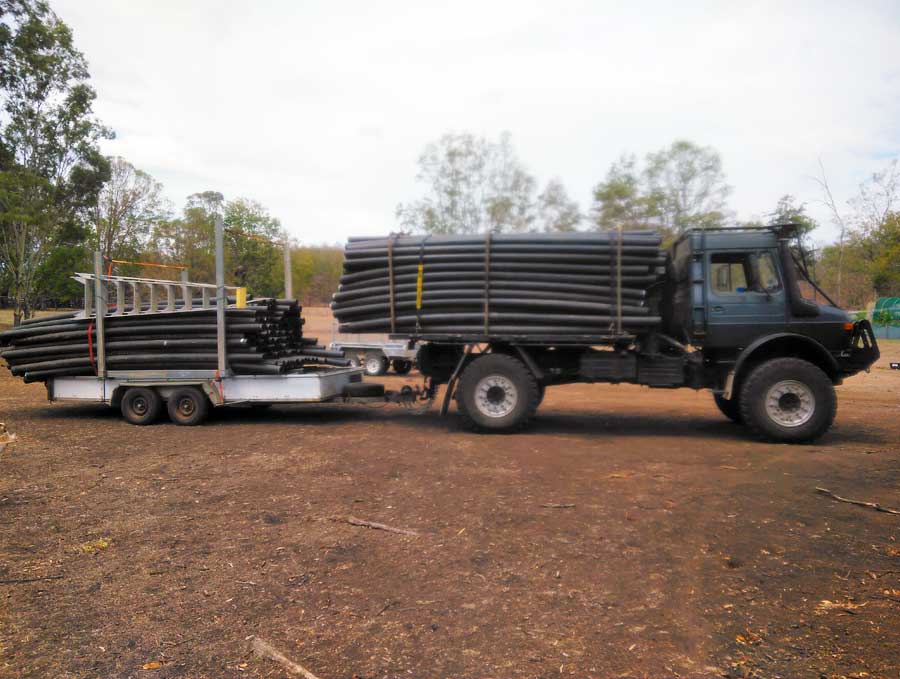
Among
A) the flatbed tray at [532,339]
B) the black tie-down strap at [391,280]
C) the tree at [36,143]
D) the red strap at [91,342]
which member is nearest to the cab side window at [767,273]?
the flatbed tray at [532,339]

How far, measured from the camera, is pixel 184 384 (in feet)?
30.6

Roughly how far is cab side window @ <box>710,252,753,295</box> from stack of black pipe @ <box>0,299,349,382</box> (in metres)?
6.21

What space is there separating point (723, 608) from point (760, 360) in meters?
5.50

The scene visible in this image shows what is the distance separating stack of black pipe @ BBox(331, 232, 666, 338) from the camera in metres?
8.38

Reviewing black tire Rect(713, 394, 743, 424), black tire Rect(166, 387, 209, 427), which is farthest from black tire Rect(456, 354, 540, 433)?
black tire Rect(166, 387, 209, 427)

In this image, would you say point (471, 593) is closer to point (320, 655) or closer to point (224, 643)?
point (320, 655)

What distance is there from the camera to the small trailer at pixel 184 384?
29.9ft

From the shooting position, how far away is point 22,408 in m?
11.0

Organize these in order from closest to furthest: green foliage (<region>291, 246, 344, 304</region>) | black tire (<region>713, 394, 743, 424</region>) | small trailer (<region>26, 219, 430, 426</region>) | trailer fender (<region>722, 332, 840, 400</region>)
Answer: trailer fender (<region>722, 332, 840, 400</region>) < small trailer (<region>26, 219, 430, 426</region>) < black tire (<region>713, 394, 743, 424</region>) < green foliage (<region>291, 246, 344, 304</region>)

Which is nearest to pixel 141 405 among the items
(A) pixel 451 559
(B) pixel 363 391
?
(B) pixel 363 391

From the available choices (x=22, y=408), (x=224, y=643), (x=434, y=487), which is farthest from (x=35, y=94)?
(x=224, y=643)

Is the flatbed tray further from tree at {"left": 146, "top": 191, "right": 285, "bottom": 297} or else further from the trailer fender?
tree at {"left": 146, "top": 191, "right": 285, "bottom": 297}

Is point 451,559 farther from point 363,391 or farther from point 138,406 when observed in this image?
point 138,406

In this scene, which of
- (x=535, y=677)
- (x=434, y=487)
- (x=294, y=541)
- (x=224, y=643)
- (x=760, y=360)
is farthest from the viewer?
(x=760, y=360)
